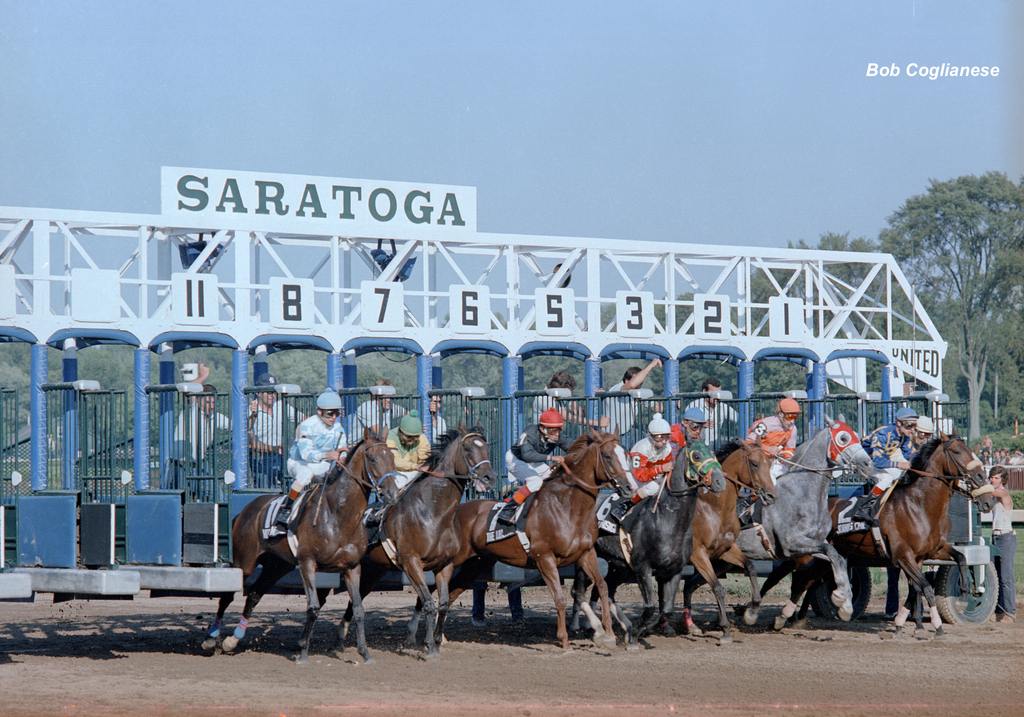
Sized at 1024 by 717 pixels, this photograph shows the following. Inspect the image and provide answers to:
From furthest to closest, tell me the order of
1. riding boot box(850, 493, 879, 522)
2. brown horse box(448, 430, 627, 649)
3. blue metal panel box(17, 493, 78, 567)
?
riding boot box(850, 493, 879, 522)
brown horse box(448, 430, 627, 649)
blue metal panel box(17, 493, 78, 567)

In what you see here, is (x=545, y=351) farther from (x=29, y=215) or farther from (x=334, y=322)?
(x=29, y=215)

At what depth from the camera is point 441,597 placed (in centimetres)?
1391

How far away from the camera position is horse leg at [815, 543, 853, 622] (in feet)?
47.0

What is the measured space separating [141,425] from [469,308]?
8.79 meters

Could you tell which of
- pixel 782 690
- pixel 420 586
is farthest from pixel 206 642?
pixel 782 690

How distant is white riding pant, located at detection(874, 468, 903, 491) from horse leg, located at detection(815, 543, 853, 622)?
0.79 m

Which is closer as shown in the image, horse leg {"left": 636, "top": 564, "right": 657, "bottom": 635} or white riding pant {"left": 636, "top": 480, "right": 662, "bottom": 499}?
white riding pant {"left": 636, "top": 480, "right": 662, "bottom": 499}

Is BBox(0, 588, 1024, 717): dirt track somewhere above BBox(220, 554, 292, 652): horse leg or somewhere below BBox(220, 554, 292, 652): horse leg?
below

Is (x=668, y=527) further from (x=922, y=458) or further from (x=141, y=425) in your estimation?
(x=141, y=425)

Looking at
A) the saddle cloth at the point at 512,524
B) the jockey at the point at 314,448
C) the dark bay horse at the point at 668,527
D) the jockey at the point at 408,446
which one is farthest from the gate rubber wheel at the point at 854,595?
the jockey at the point at 314,448

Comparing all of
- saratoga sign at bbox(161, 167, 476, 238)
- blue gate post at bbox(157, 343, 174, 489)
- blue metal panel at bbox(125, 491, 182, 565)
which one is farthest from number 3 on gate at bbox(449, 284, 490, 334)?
blue metal panel at bbox(125, 491, 182, 565)

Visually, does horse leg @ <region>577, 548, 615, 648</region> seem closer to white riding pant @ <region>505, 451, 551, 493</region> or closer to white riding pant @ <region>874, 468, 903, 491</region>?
white riding pant @ <region>505, 451, 551, 493</region>

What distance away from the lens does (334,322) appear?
26844mm

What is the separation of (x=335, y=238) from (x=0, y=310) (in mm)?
6492
